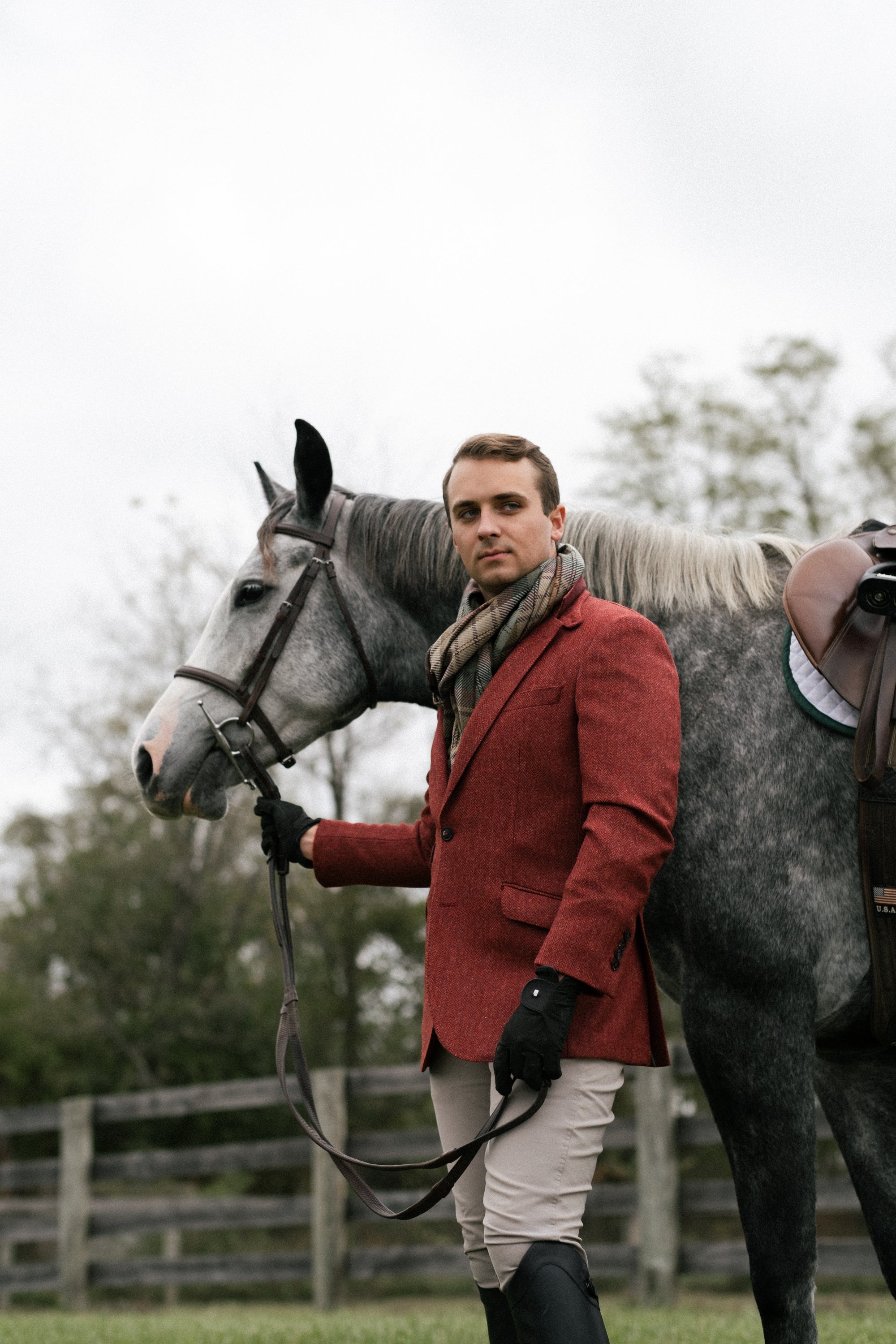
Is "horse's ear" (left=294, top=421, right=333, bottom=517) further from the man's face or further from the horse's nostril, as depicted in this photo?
the man's face

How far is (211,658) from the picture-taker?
11.1 ft

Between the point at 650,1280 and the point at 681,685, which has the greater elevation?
the point at 681,685

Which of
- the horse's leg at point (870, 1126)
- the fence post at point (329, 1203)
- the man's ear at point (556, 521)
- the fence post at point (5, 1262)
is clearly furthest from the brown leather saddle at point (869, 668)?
the fence post at point (5, 1262)

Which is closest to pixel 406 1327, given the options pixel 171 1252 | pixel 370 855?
pixel 370 855

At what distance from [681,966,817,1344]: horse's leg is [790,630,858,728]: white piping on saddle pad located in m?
0.57

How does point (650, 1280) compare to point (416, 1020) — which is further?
point (416, 1020)

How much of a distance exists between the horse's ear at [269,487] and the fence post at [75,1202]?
722 centimetres

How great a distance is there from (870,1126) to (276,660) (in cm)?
185

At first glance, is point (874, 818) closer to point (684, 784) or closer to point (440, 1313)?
point (684, 784)

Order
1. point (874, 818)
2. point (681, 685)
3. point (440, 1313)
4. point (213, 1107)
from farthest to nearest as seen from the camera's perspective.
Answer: point (213, 1107)
point (440, 1313)
point (681, 685)
point (874, 818)

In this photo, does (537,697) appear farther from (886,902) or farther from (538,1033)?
(886,902)

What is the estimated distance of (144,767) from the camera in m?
3.31

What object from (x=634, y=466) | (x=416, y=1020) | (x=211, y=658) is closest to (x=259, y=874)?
(x=416, y=1020)

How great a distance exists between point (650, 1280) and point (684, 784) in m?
5.56
